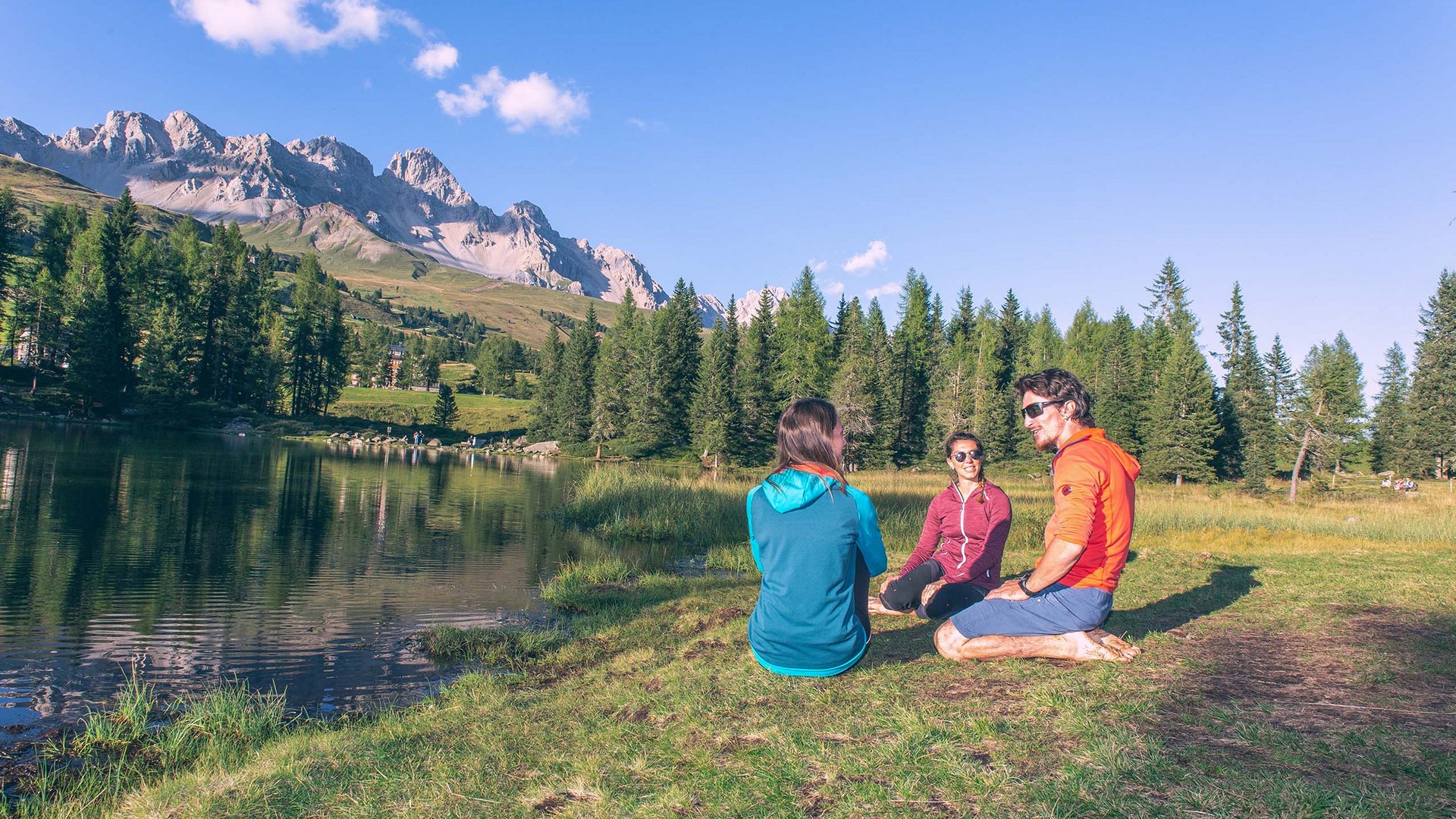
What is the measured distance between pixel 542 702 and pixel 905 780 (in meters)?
3.56

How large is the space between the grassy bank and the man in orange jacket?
0.61 ft

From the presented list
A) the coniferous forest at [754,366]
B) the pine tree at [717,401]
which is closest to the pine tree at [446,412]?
the coniferous forest at [754,366]

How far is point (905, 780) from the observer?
332 cm

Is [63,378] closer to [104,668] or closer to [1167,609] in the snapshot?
[104,668]

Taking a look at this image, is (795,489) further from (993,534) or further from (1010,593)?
(993,534)

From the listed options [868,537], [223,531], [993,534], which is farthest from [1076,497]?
[223,531]

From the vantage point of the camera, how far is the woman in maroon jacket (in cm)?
692

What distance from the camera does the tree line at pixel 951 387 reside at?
5425 centimetres

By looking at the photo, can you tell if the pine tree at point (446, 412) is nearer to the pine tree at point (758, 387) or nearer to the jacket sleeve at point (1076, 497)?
the pine tree at point (758, 387)

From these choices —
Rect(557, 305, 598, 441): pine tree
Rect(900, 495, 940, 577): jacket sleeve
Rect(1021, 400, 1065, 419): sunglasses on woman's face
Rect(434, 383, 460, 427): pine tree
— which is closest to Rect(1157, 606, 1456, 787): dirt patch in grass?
Rect(1021, 400, 1065, 419): sunglasses on woman's face

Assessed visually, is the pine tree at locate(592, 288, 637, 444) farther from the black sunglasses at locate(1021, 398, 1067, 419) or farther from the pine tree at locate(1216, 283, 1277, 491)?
the black sunglasses at locate(1021, 398, 1067, 419)

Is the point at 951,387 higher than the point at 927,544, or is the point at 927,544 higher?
the point at 951,387

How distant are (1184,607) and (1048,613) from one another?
3.33 metres

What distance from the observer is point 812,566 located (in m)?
4.48
